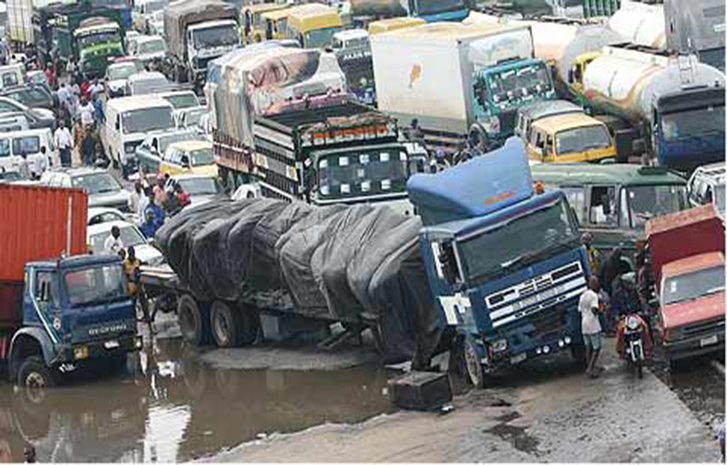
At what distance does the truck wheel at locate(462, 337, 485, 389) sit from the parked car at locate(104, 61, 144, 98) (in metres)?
36.0

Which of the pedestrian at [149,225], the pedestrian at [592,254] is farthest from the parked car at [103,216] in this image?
the pedestrian at [592,254]

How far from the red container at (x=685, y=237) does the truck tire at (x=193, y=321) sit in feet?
26.7

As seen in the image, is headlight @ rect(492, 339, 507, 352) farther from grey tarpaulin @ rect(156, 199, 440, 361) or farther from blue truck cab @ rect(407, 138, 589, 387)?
grey tarpaulin @ rect(156, 199, 440, 361)

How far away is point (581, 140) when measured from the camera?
3684cm

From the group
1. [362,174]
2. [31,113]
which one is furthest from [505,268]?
[31,113]

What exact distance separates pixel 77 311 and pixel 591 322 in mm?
7460

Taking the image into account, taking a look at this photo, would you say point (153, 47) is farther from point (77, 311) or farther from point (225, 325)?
point (77, 311)

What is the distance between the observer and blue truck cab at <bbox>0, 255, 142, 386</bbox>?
27.6 metres

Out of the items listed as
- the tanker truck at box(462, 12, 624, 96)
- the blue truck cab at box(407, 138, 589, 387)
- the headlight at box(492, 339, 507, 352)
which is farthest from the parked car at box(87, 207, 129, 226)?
the tanker truck at box(462, 12, 624, 96)

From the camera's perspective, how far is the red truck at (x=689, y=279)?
2341 centimetres

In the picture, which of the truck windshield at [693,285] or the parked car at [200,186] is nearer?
the truck windshield at [693,285]

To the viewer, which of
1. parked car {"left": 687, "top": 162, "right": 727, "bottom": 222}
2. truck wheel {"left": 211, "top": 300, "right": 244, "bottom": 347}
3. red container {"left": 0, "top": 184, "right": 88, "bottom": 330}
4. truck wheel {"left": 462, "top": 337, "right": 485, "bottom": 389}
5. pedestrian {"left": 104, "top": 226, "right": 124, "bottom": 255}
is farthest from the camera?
pedestrian {"left": 104, "top": 226, "right": 124, "bottom": 255}

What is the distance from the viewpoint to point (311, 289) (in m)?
27.9

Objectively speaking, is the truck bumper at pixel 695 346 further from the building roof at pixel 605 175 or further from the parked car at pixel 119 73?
the parked car at pixel 119 73
